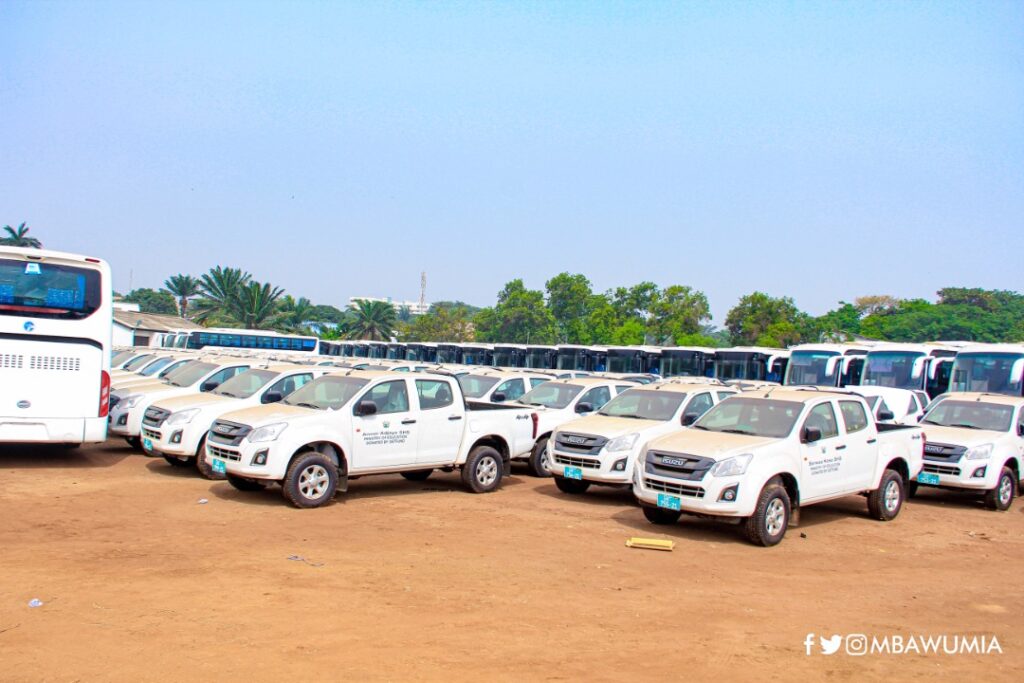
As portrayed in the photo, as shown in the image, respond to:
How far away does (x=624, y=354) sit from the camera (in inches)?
1572

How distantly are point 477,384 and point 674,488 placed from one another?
32.5ft

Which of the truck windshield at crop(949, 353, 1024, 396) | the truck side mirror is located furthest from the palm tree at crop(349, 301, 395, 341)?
the truck side mirror

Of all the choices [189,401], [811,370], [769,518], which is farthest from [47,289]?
[811,370]

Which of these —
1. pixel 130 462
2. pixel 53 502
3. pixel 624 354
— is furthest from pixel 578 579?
pixel 624 354

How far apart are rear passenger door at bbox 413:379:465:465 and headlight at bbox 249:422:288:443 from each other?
7.10ft

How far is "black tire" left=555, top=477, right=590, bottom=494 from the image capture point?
538 inches

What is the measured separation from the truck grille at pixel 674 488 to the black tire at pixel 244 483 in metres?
5.30

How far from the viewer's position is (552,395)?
17.5 meters

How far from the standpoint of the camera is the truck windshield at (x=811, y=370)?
30156mm

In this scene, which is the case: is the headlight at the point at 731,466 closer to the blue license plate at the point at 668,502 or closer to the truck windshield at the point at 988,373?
the blue license plate at the point at 668,502

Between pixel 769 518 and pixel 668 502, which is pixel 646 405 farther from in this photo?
pixel 769 518

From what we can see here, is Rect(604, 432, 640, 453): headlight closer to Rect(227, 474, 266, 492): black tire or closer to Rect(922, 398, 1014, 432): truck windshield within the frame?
Rect(227, 474, 266, 492): black tire

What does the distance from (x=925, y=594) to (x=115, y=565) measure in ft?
25.1

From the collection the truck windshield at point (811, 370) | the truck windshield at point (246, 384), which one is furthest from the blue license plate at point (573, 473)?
the truck windshield at point (811, 370)
